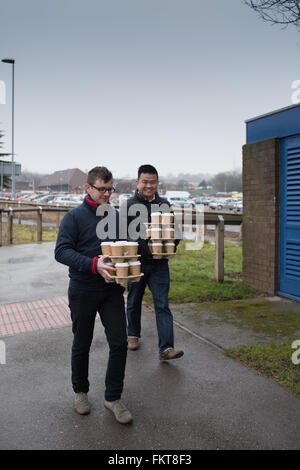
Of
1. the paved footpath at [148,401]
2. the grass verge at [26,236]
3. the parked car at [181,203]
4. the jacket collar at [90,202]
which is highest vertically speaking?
the parked car at [181,203]

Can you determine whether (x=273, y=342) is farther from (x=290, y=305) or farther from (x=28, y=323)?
(x=28, y=323)

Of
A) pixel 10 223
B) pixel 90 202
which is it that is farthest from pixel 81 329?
pixel 10 223

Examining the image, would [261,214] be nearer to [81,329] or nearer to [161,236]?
[161,236]

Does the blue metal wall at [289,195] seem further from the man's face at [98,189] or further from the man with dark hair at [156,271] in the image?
the man's face at [98,189]

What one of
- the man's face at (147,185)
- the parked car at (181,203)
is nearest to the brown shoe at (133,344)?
the man's face at (147,185)

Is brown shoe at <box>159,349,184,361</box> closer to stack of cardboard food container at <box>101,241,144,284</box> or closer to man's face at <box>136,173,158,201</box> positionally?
stack of cardboard food container at <box>101,241,144,284</box>

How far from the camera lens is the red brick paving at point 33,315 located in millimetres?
5445

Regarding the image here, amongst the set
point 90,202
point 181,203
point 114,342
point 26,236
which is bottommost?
point 114,342

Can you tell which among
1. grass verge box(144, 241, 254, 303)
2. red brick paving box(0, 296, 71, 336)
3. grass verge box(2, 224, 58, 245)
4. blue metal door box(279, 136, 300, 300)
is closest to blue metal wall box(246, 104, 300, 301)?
blue metal door box(279, 136, 300, 300)

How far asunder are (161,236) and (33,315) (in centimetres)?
279

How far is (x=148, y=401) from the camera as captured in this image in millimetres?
3529

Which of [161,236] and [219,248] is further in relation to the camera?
[219,248]

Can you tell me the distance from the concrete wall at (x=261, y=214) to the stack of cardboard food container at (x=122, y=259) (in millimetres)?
4140
